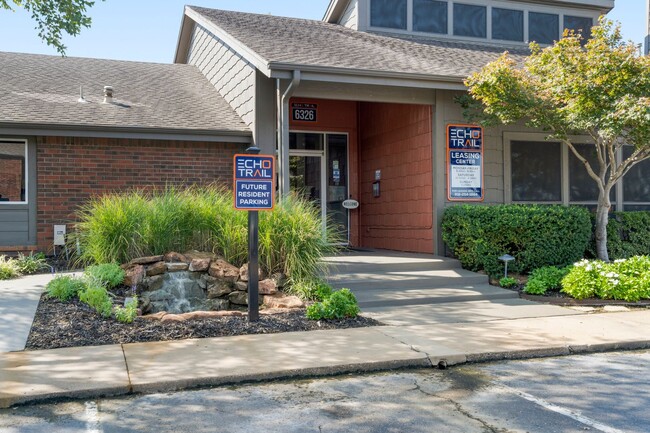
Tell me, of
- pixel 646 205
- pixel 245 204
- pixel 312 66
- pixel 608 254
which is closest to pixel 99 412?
pixel 245 204

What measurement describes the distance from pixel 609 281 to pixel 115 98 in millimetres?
10602

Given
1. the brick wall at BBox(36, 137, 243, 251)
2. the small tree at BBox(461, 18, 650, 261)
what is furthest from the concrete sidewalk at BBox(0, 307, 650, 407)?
the brick wall at BBox(36, 137, 243, 251)

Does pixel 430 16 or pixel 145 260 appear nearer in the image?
pixel 145 260

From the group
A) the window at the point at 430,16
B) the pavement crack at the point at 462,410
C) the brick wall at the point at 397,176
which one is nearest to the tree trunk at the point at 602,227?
the brick wall at the point at 397,176

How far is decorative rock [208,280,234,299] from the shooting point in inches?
342

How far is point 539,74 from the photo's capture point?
34.8ft

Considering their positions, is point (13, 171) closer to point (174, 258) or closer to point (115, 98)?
point (115, 98)

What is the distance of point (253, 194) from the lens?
24.0 ft

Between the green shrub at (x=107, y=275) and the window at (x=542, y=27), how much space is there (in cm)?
1198

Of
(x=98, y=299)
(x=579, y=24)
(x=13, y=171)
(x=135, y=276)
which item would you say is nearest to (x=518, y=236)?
(x=135, y=276)

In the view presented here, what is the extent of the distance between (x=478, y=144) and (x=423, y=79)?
1.88m

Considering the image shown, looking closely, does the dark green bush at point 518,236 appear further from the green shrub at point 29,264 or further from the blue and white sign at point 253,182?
the green shrub at point 29,264

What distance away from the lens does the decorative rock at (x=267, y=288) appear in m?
8.52

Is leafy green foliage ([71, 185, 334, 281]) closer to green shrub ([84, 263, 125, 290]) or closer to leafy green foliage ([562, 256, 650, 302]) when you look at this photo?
green shrub ([84, 263, 125, 290])
